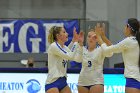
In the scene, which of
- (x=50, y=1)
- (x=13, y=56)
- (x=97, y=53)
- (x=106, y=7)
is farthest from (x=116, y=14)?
(x=97, y=53)

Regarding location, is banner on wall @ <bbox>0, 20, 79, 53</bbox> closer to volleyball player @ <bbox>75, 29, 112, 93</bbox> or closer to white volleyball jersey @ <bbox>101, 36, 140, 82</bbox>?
volleyball player @ <bbox>75, 29, 112, 93</bbox>

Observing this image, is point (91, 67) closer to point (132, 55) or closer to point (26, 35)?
point (132, 55)

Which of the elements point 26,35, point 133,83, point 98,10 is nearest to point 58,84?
point 133,83

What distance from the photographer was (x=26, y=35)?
12336 mm

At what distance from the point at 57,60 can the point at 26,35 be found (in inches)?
293

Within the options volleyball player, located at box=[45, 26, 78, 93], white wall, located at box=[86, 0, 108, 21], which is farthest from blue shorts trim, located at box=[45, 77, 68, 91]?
white wall, located at box=[86, 0, 108, 21]

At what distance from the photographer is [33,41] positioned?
12.3m

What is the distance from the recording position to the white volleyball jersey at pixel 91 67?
5.16 meters

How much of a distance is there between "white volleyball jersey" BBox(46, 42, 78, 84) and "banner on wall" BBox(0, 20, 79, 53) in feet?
23.6

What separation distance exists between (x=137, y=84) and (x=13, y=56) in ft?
28.0

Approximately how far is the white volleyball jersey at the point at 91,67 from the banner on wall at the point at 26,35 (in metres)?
7.07

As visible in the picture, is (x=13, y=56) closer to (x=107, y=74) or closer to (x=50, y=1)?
(x=50, y=1)

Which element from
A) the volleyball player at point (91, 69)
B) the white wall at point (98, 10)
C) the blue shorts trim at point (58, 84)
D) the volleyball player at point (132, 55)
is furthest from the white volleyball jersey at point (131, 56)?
the white wall at point (98, 10)

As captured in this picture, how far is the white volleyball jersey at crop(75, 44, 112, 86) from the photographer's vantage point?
5156 mm
